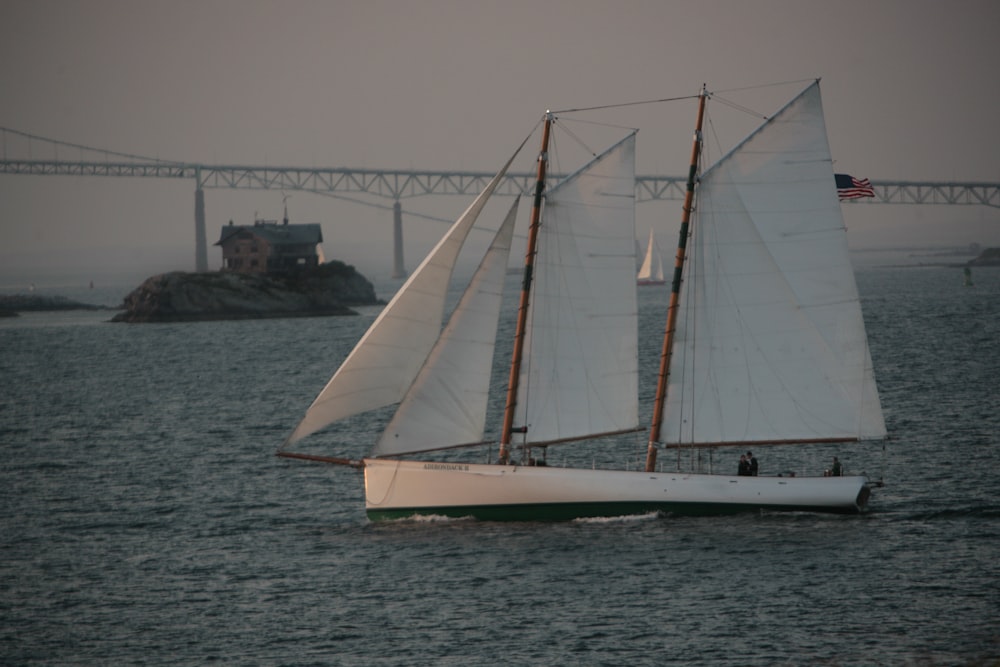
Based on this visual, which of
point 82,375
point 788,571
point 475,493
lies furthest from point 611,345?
point 82,375

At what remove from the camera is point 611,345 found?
4119 cm

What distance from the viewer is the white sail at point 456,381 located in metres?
40.2

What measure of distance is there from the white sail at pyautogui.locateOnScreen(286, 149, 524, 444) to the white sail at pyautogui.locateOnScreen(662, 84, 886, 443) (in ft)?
23.8

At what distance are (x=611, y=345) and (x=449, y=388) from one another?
5.08m

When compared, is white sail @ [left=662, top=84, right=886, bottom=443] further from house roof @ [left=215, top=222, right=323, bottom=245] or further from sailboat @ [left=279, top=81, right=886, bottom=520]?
house roof @ [left=215, top=222, right=323, bottom=245]

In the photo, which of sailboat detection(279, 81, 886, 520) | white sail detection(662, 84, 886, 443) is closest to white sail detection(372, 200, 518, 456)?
sailboat detection(279, 81, 886, 520)

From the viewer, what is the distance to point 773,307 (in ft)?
135

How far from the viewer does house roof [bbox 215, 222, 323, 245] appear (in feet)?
551

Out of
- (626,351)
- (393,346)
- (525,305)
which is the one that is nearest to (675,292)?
(626,351)

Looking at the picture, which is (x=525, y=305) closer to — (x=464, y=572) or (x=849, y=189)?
(x=464, y=572)

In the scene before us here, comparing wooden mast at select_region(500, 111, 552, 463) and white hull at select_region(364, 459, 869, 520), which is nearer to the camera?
white hull at select_region(364, 459, 869, 520)

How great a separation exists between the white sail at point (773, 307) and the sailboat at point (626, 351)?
0.04 m

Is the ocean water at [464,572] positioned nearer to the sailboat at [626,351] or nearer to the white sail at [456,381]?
A: the sailboat at [626,351]

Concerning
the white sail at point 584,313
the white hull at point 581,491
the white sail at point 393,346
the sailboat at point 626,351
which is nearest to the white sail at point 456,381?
the sailboat at point 626,351
